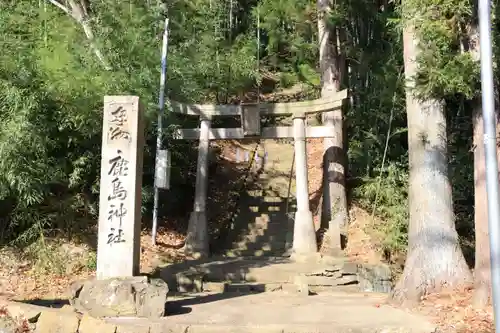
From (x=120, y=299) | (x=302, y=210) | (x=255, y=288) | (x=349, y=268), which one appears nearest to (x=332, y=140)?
(x=302, y=210)

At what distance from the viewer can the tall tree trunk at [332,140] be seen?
11477 millimetres

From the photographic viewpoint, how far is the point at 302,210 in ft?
34.8

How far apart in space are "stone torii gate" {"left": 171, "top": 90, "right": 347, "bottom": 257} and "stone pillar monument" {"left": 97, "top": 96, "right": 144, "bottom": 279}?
415cm

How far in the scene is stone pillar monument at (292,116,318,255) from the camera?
10352 mm

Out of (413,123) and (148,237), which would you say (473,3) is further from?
(148,237)

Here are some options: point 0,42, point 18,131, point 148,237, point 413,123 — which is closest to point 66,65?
point 0,42

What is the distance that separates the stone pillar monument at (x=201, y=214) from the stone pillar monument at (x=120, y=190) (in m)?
4.06

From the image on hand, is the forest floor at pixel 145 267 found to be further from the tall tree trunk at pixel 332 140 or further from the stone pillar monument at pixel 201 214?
the tall tree trunk at pixel 332 140

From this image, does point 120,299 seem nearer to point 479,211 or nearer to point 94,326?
point 94,326

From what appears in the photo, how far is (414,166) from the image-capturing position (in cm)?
718

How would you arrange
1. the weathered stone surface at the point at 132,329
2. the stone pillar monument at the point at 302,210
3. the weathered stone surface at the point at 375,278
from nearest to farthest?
the weathered stone surface at the point at 132,329
the weathered stone surface at the point at 375,278
the stone pillar monument at the point at 302,210

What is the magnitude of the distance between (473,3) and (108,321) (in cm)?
555

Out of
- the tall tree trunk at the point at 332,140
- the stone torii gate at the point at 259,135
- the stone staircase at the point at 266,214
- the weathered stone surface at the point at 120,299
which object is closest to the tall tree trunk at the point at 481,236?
the weathered stone surface at the point at 120,299

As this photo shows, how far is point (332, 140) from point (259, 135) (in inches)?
67.1
